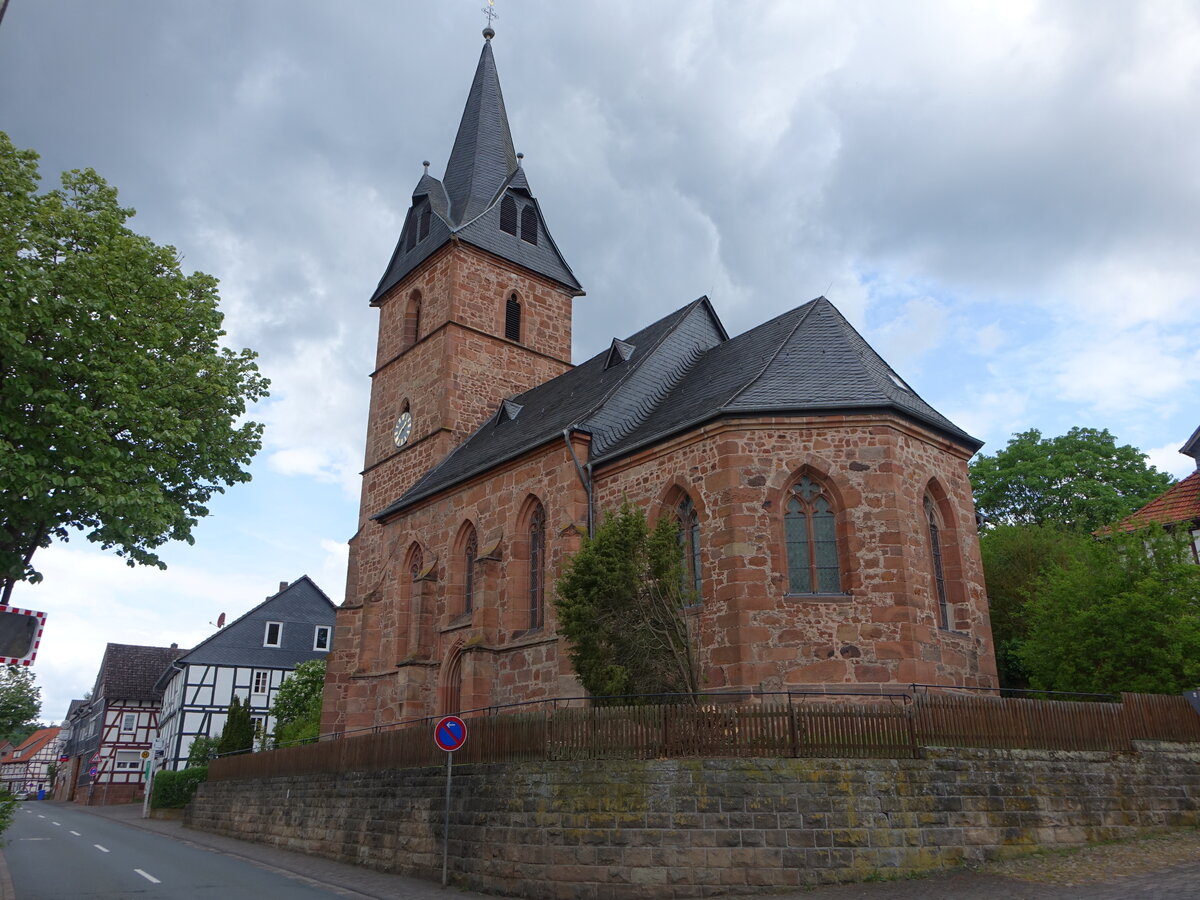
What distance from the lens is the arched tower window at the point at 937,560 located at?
16.1 metres

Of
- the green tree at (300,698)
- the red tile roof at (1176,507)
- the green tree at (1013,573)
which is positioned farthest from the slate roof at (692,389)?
the green tree at (300,698)

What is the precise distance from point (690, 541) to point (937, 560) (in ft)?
14.9

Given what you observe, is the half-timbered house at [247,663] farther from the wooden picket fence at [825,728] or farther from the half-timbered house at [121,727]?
the wooden picket fence at [825,728]

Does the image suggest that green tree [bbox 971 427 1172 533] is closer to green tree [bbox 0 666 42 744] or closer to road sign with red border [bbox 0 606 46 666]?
road sign with red border [bbox 0 606 46 666]

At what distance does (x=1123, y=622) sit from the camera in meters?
15.8

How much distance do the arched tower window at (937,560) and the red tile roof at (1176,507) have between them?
7.97m

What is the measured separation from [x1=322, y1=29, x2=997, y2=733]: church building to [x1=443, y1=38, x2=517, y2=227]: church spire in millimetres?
1652

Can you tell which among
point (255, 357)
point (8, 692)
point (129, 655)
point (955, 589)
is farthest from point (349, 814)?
point (8, 692)

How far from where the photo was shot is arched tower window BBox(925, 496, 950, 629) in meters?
16.1

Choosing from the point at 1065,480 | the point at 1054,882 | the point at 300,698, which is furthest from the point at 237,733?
the point at 1065,480

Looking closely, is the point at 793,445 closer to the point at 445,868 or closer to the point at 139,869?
the point at 445,868

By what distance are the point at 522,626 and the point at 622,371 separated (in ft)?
22.1

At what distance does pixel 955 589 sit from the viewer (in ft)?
54.1

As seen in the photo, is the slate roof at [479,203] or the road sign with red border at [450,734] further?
the slate roof at [479,203]
